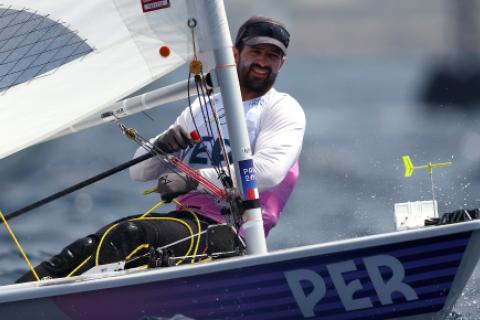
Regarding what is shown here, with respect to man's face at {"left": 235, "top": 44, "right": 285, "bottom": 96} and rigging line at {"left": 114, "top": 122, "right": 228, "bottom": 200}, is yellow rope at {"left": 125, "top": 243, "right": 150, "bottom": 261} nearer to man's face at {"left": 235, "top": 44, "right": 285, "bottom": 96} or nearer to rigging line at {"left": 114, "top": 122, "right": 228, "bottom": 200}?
rigging line at {"left": 114, "top": 122, "right": 228, "bottom": 200}

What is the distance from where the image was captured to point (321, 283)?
366 cm

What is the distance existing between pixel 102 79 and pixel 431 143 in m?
3.89

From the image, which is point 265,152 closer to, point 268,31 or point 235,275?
point 268,31

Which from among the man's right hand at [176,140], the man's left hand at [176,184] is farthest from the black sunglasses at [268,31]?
the man's left hand at [176,184]

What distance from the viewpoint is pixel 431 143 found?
7859 millimetres

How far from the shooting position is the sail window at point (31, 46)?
4559 millimetres

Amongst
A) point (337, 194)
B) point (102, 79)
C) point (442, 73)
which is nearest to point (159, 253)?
point (102, 79)

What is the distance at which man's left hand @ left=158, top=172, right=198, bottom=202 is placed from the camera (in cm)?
447

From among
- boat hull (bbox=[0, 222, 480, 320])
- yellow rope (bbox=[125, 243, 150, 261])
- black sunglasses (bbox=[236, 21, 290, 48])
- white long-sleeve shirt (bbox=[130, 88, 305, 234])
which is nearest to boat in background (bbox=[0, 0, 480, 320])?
boat hull (bbox=[0, 222, 480, 320])

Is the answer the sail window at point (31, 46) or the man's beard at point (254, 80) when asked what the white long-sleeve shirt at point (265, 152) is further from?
the sail window at point (31, 46)

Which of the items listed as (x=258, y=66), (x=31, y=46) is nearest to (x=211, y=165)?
(x=258, y=66)

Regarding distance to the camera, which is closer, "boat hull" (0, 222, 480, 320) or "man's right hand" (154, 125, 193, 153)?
"boat hull" (0, 222, 480, 320)

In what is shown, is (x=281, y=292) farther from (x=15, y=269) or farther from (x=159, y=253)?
(x=15, y=269)

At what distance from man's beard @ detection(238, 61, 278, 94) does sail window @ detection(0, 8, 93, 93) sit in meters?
0.65
